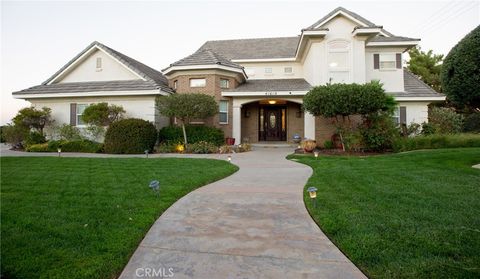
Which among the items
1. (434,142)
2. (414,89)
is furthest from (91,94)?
(414,89)

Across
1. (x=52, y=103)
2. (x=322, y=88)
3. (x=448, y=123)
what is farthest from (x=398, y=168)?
(x=52, y=103)

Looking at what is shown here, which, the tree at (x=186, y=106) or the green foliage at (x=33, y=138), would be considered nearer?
the tree at (x=186, y=106)

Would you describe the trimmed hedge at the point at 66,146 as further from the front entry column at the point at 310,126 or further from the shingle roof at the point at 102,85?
the front entry column at the point at 310,126

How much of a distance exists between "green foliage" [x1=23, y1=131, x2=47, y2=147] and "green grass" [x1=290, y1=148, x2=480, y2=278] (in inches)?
690

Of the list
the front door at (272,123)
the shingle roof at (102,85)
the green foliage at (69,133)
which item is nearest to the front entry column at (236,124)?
the front door at (272,123)

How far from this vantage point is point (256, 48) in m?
23.2

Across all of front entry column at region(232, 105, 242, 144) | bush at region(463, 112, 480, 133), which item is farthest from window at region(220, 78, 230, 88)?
bush at region(463, 112, 480, 133)

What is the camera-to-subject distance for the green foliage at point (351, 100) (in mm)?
12852

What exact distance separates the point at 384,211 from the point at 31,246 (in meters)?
4.84

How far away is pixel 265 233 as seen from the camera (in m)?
3.62

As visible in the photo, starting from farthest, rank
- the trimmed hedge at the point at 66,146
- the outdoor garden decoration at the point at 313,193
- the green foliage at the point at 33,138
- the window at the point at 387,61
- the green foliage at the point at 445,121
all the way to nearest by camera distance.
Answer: the window at the point at 387,61 → the green foliage at the point at 445,121 → the green foliage at the point at 33,138 → the trimmed hedge at the point at 66,146 → the outdoor garden decoration at the point at 313,193

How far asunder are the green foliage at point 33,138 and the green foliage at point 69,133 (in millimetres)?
1256

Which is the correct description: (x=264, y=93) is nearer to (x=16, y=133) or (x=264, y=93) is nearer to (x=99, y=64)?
(x=99, y=64)

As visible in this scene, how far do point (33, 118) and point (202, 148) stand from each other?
11.4 m
